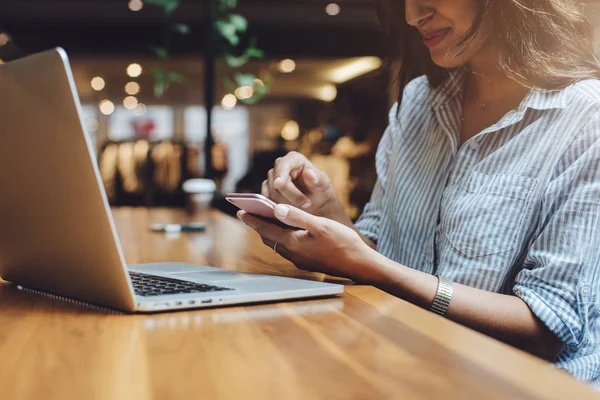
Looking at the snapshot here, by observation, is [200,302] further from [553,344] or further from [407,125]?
[407,125]

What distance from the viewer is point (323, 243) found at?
3.29ft

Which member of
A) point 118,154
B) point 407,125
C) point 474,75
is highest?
point 474,75

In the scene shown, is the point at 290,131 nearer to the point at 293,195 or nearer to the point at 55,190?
the point at 293,195

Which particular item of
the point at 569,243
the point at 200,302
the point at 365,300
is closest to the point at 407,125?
the point at 569,243

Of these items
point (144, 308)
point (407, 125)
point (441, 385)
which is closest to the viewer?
point (441, 385)

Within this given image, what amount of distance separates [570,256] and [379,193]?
28.1 inches

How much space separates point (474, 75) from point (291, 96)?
32.8 ft

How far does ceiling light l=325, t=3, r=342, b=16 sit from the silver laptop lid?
628 cm

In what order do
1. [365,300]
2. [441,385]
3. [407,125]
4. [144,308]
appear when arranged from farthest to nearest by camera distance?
[407,125]
[365,300]
[144,308]
[441,385]

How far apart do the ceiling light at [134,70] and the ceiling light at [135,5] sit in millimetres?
2757

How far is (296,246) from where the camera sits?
1.04m

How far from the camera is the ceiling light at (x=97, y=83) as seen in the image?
10.5 metres

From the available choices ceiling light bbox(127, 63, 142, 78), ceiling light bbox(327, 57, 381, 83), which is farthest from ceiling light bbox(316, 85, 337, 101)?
ceiling light bbox(127, 63, 142, 78)

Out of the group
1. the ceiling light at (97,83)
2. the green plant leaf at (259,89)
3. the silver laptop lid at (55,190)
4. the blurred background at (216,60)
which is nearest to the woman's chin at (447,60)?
the silver laptop lid at (55,190)
